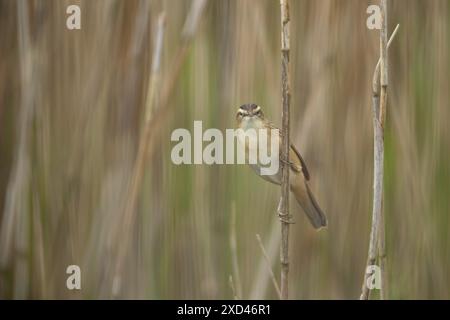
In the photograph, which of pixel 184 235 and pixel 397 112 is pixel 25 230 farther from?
pixel 397 112

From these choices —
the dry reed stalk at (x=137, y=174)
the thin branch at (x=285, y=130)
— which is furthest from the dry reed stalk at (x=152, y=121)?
the thin branch at (x=285, y=130)

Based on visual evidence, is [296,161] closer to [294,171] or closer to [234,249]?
[294,171]

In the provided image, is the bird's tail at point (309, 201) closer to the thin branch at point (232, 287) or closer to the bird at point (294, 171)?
the bird at point (294, 171)

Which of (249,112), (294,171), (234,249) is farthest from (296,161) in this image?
(234,249)

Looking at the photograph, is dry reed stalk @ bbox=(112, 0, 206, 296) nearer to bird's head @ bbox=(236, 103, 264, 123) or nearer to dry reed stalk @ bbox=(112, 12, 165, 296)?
dry reed stalk @ bbox=(112, 12, 165, 296)

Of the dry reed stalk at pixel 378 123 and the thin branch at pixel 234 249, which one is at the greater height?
the dry reed stalk at pixel 378 123

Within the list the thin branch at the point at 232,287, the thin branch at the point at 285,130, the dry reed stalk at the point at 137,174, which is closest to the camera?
the thin branch at the point at 285,130
